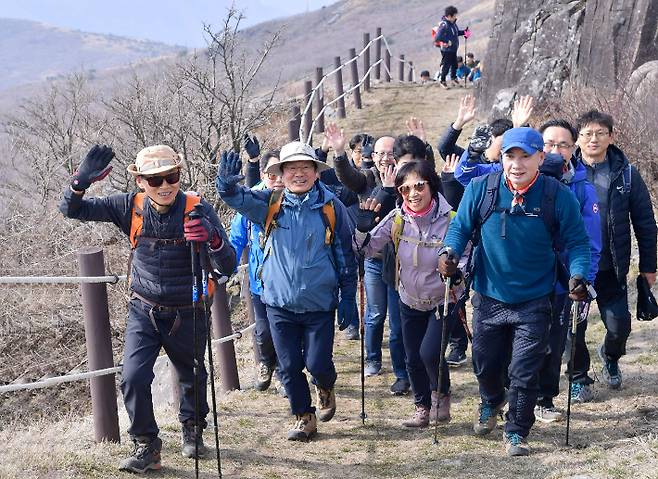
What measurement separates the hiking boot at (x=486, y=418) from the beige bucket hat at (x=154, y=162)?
2488 mm

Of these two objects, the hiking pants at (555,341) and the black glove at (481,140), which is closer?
the hiking pants at (555,341)

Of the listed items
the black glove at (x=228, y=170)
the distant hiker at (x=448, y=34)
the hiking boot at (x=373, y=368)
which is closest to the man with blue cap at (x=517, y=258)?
the black glove at (x=228, y=170)

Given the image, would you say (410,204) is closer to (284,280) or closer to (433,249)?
(433,249)

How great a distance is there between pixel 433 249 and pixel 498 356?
78cm

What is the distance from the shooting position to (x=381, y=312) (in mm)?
6676

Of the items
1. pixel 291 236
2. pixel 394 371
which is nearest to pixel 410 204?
pixel 291 236

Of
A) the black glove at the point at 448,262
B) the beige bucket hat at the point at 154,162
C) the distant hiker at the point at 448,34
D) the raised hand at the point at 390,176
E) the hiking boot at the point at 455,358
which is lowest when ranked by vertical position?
the hiking boot at the point at 455,358

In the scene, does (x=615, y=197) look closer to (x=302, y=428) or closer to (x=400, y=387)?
(x=400, y=387)

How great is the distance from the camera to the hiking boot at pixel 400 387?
6.56 meters

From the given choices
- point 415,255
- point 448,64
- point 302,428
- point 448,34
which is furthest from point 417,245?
point 448,64

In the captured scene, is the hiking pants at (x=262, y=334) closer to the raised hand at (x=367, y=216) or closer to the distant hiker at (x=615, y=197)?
the raised hand at (x=367, y=216)

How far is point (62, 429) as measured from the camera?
620 centimetres

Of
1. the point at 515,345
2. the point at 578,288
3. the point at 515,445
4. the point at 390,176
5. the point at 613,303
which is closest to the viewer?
the point at 578,288

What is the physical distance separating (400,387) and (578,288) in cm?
213
